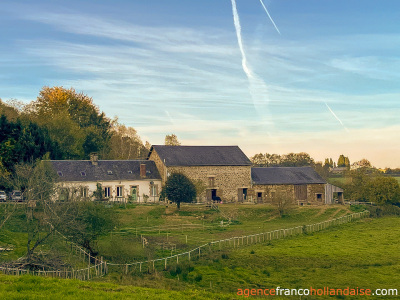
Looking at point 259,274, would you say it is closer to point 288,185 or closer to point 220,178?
point 220,178

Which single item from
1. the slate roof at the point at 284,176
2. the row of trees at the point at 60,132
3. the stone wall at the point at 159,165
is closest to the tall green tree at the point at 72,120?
the row of trees at the point at 60,132

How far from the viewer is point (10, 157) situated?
4266 cm

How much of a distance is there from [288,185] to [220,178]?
26.7ft

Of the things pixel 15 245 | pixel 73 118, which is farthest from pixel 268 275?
Answer: pixel 73 118

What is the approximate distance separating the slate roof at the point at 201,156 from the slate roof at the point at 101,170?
224cm

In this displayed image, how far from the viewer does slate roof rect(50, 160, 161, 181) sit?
47.5 meters

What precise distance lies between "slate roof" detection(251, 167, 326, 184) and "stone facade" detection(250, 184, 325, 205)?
20.3 inches

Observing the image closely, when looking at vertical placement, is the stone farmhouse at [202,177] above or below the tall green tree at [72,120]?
below

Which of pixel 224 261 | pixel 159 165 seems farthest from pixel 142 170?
pixel 224 261

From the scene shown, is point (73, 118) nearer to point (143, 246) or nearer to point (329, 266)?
point (143, 246)

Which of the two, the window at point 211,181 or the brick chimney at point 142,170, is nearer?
the brick chimney at point 142,170

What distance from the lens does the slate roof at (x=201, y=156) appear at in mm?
51719

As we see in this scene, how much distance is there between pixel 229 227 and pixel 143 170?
15.7m

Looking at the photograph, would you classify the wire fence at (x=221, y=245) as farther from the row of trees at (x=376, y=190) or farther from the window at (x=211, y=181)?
the window at (x=211, y=181)
